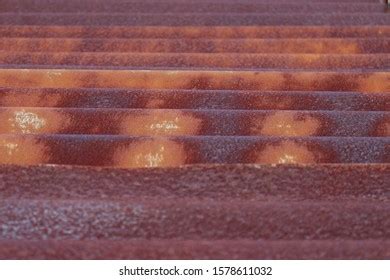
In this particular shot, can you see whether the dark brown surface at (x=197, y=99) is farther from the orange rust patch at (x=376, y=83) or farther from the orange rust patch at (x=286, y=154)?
the orange rust patch at (x=286, y=154)

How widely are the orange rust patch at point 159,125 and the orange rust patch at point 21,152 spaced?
21cm

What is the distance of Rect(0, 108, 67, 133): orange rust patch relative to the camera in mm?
1473

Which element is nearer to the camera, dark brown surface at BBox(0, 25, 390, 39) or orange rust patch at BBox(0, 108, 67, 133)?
orange rust patch at BBox(0, 108, 67, 133)

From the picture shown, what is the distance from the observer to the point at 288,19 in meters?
2.20

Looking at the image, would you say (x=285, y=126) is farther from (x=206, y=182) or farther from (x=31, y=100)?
(x=31, y=100)

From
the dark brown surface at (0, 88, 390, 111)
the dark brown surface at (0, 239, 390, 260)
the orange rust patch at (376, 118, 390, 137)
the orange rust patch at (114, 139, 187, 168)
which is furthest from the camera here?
the dark brown surface at (0, 88, 390, 111)

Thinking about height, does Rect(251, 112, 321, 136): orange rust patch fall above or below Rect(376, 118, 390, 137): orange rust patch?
above

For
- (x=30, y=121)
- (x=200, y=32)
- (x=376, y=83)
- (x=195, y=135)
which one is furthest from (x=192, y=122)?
(x=200, y=32)

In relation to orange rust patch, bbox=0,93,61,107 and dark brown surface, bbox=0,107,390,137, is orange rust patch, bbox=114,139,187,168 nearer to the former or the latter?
dark brown surface, bbox=0,107,390,137

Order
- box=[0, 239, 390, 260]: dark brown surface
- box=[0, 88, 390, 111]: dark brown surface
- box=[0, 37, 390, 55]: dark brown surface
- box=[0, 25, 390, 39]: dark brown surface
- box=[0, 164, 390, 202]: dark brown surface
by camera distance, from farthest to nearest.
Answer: box=[0, 25, 390, 39]: dark brown surface → box=[0, 37, 390, 55]: dark brown surface → box=[0, 88, 390, 111]: dark brown surface → box=[0, 164, 390, 202]: dark brown surface → box=[0, 239, 390, 260]: dark brown surface

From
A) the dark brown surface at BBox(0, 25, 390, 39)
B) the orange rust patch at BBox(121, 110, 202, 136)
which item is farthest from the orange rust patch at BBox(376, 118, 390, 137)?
the dark brown surface at BBox(0, 25, 390, 39)

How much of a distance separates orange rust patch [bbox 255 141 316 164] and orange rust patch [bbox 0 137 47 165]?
1.57 ft
